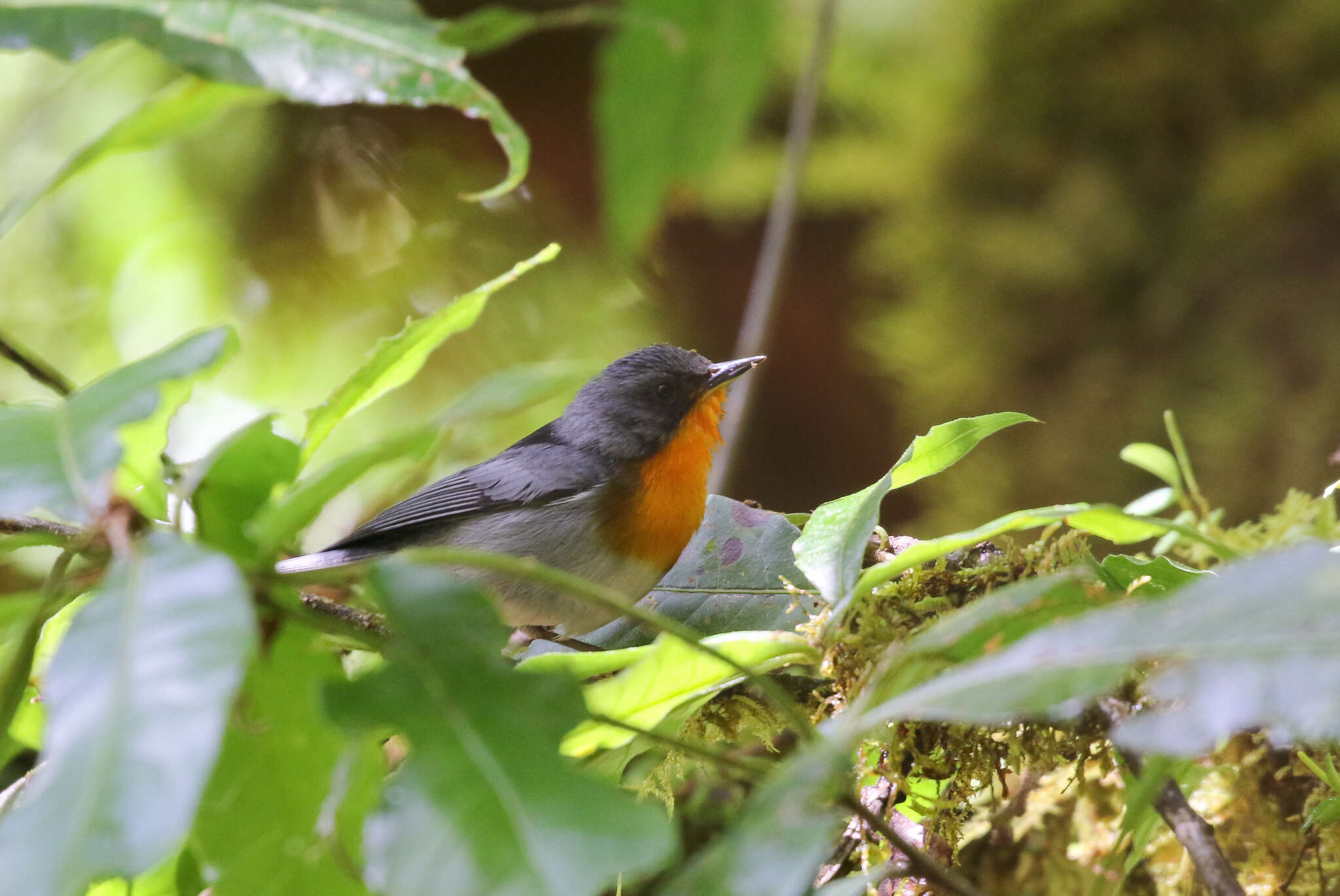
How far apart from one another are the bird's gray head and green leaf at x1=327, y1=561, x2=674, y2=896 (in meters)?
2.00

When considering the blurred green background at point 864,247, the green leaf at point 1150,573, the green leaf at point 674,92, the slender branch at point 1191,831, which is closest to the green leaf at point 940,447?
the green leaf at point 1150,573

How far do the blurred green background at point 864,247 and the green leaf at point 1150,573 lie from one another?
140 centimetres

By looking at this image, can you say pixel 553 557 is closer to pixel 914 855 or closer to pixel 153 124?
pixel 153 124

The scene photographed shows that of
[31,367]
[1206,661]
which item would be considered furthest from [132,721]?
[31,367]

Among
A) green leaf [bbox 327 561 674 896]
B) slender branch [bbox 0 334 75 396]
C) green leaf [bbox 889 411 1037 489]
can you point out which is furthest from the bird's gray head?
green leaf [bbox 327 561 674 896]

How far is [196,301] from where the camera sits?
155 inches

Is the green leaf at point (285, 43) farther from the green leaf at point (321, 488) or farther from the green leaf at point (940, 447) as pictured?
the green leaf at point (940, 447)

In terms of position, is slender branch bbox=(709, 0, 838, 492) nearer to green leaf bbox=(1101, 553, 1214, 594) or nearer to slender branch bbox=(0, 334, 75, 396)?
green leaf bbox=(1101, 553, 1214, 594)

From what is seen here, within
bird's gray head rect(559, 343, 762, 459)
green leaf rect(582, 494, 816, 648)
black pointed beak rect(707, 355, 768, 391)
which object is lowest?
bird's gray head rect(559, 343, 762, 459)

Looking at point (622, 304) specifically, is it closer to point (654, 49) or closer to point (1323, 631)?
point (654, 49)

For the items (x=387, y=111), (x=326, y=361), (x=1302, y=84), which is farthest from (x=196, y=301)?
(x=1302, y=84)

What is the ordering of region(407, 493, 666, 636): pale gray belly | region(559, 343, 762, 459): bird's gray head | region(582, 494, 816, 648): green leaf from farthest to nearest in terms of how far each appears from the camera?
region(559, 343, 762, 459): bird's gray head → region(407, 493, 666, 636): pale gray belly → region(582, 494, 816, 648): green leaf

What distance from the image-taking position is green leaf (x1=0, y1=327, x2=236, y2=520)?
752 millimetres

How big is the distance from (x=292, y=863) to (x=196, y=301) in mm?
3487
